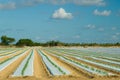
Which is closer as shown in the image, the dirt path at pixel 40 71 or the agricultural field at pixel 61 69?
the agricultural field at pixel 61 69

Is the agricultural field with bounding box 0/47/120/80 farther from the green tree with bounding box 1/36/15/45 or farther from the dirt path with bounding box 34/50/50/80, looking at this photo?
the green tree with bounding box 1/36/15/45

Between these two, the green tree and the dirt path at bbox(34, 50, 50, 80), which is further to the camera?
the green tree

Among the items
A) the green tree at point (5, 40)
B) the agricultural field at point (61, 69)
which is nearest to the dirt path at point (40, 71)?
the agricultural field at point (61, 69)

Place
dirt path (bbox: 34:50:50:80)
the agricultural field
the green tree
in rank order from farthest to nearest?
the green tree → dirt path (bbox: 34:50:50:80) → the agricultural field

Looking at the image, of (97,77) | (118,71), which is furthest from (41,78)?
(118,71)

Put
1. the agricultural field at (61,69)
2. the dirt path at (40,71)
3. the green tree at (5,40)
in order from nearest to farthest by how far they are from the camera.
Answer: the agricultural field at (61,69) < the dirt path at (40,71) < the green tree at (5,40)

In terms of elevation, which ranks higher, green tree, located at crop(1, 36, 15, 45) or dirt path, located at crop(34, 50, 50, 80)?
green tree, located at crop(1, 36, 15, 45)

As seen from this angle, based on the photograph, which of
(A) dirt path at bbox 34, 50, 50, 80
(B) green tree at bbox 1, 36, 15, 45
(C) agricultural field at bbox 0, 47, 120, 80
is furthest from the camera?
(B) green tree at bbox 1, 36, 15, 45

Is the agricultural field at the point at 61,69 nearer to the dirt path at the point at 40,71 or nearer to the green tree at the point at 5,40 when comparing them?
the dirt path at the point at 40,71

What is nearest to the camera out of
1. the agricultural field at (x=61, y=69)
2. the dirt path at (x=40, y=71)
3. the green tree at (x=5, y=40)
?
the agricultural field at (x=61, y=69)

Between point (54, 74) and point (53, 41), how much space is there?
9528 centimetres

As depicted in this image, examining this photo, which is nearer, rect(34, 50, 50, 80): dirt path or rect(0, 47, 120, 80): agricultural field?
rect(0, 47, 120, 80): agricultural field

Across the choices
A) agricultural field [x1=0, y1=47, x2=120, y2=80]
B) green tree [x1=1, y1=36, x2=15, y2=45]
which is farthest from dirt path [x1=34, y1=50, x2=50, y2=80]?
green tree [x1=1, y1=36, x2=15, y2=45]

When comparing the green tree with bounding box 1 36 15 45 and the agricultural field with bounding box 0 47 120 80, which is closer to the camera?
the agricultural field with bounding box 0 47 120 80
